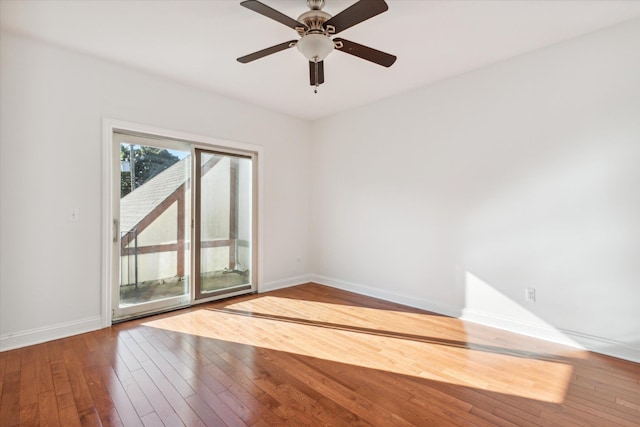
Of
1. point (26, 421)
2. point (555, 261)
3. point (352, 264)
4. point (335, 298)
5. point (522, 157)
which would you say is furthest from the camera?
point (352, 264)

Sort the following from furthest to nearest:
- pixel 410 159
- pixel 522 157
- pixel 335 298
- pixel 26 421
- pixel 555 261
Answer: pixel 335 298 → pixel 410 159 → pixel 522 157 → pixel 555 261 → pixel 26 421

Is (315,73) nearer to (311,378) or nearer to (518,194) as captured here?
(518,194)

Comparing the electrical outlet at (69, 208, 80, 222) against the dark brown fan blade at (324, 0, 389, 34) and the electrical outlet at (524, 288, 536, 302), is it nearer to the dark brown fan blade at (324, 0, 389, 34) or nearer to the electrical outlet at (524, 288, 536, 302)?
the dark brown fan blade at (324, 0, 389, 34)

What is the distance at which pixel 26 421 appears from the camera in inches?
69.8

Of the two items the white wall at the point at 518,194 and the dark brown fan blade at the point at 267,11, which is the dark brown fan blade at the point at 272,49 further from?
the white wall at the point at 518,194

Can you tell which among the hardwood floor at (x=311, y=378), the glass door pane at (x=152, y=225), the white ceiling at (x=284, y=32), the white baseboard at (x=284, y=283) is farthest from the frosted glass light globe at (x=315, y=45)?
the white baseboard at (x=284, y=283)

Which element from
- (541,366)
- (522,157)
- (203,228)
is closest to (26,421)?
(203,228)

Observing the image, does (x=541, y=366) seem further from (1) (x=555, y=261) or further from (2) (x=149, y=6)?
(2) (x=149, y=6)

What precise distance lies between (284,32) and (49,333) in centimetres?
349

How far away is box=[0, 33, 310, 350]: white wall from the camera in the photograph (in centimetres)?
269

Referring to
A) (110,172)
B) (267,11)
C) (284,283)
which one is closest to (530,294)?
(284,283)

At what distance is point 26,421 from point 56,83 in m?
2.81

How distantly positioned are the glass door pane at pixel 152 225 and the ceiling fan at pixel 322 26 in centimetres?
179

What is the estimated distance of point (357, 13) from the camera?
6.44 ft
